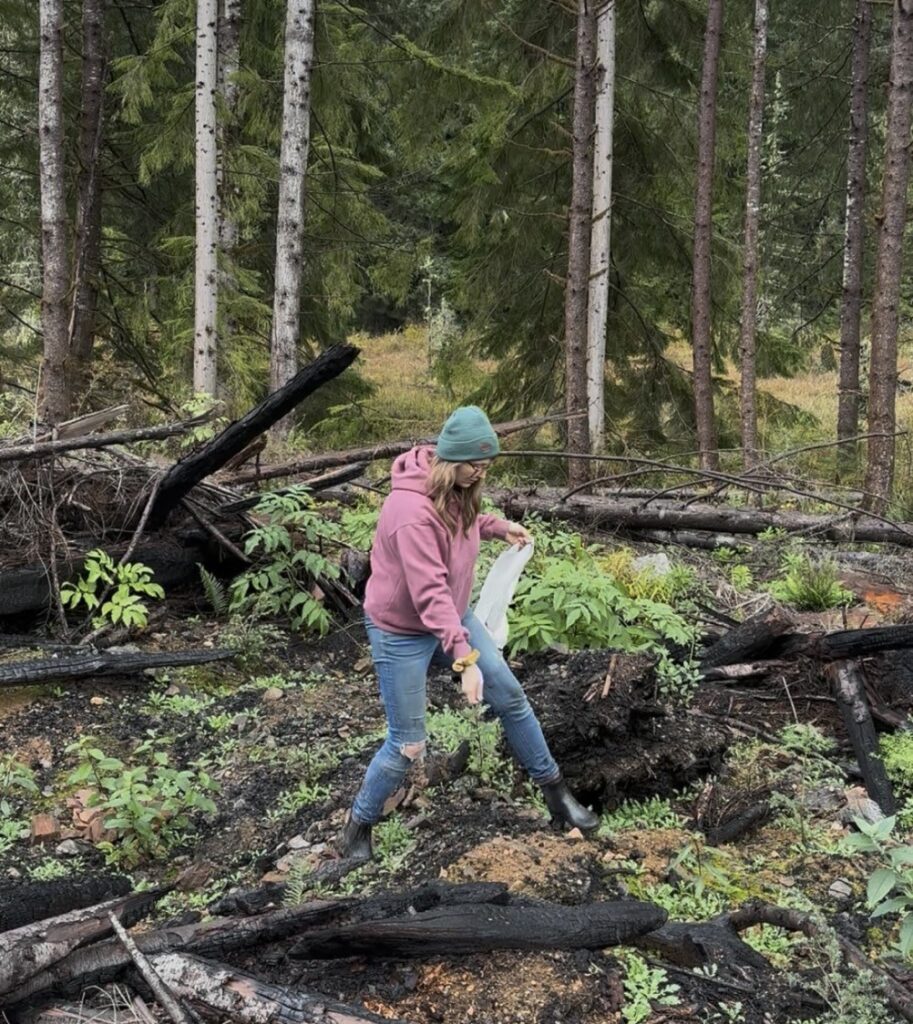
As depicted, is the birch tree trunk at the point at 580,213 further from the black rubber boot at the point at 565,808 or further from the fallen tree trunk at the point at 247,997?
the fallen tree trunk at the point at 247,997

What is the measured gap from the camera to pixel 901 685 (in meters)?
5.57

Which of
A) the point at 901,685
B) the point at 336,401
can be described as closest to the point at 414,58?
the point at 336,401

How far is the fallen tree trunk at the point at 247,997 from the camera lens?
9.23ft

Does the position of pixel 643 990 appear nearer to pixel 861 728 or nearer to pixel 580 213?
pixel 861 728

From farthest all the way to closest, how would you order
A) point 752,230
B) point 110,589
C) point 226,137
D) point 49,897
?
point 752,230 < point 226,137 < point 110,589 < point 49,897

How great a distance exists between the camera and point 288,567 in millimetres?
7379

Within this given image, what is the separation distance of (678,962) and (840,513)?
7.62m

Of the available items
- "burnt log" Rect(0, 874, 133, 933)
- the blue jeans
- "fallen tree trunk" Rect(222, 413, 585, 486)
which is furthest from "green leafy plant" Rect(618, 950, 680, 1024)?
"fallen tree trunk" Rect(222, 413, 585, 486)

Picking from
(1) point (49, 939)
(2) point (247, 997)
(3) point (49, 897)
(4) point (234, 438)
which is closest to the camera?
(2) point (247, 997)

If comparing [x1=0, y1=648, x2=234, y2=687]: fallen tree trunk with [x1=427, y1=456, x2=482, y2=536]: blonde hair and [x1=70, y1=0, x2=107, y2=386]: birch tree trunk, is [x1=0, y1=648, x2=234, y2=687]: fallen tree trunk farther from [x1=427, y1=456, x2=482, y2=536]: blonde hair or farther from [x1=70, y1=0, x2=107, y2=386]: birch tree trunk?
[x1=70, y1=0, x2=107, y2=386]: birch tree trunk

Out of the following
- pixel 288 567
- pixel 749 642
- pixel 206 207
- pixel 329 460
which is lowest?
pixel 749 642

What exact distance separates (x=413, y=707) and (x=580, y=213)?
8.71 m

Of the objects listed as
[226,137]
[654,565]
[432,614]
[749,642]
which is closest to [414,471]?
[432,614]

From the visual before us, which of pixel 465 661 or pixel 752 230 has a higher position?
pixel 752 230
